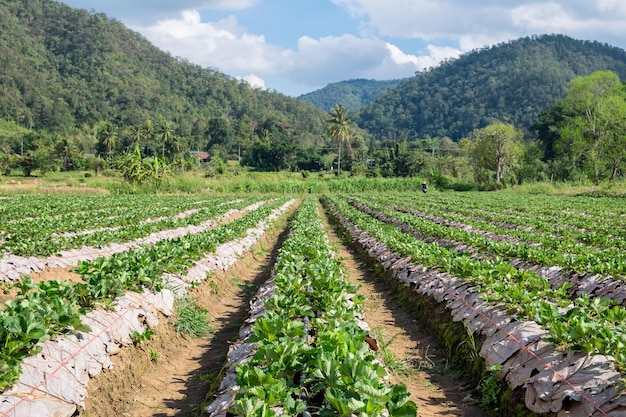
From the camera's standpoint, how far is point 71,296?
5.72m

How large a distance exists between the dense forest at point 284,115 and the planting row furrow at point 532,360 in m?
37.3

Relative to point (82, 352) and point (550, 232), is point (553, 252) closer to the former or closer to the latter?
point (550, 232)

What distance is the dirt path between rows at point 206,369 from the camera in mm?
5176

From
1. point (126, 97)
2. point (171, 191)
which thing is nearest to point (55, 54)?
point (126, 97)

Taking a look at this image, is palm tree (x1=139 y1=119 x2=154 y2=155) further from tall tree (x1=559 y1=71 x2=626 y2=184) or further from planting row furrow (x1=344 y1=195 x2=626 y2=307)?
planting row furrow (x1=344 y1=195 x2=626 y2=307)

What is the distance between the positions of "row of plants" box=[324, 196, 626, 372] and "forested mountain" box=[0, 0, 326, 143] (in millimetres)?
97178

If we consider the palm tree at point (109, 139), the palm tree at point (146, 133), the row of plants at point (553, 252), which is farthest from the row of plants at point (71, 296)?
the palm tree at point (146, 133)

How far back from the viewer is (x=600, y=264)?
833 cm

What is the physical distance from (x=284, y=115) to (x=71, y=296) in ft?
432

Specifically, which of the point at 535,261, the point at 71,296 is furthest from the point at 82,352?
the point at 535,261

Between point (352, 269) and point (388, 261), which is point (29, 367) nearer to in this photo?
point (388, 261)

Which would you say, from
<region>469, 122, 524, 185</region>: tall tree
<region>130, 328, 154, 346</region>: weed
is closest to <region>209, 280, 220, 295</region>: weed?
<region>130, 328, 154, 346</region>: weed

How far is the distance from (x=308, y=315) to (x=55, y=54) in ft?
471

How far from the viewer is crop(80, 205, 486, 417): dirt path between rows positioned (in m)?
5.18
